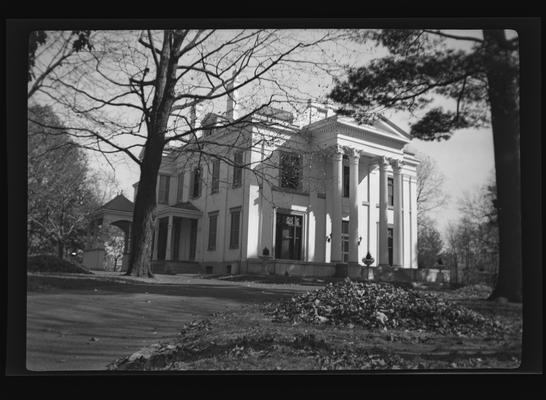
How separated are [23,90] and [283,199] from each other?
227 cm

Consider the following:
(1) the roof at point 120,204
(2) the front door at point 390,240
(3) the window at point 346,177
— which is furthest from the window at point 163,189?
(2) the front door at point 390,240

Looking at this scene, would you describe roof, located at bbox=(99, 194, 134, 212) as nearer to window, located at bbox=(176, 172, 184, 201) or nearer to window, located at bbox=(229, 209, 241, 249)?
window, located at bbox=(176, 172, 184, 201)

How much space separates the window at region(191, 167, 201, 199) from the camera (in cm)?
405

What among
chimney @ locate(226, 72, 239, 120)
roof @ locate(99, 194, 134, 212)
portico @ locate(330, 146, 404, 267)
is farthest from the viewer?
chimney @ locate(226, 72, 239, 120)

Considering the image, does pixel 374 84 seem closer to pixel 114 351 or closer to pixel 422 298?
pixel 422 298

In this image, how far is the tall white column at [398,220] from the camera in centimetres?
370

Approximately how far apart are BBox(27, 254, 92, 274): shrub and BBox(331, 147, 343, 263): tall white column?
209cm

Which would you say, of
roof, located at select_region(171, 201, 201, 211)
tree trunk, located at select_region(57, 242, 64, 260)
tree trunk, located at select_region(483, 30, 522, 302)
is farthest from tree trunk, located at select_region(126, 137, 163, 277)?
tree trunk, located at select_region(483, 30, 522, 302)

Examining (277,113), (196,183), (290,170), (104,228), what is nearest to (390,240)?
(290,170)

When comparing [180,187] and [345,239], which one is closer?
[345,239]

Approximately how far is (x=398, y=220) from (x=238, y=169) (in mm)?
1518

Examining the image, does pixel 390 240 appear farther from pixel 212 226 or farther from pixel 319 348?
pixel 212 226

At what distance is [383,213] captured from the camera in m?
3.75
